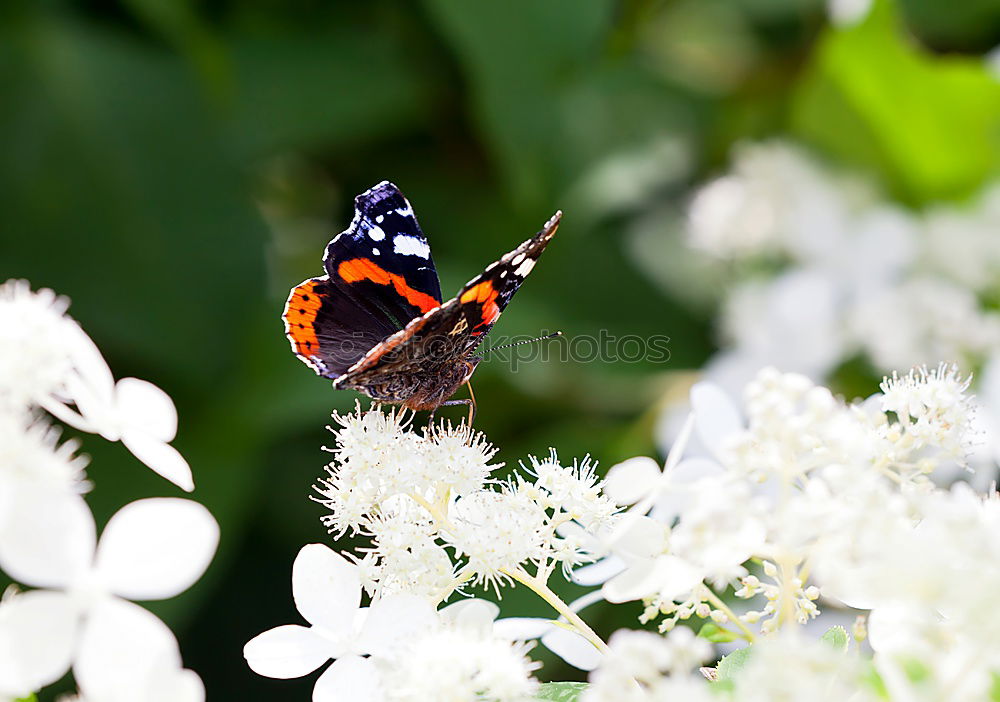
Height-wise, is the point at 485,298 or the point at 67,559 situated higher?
the point at 485,298

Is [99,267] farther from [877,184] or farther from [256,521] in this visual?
[877,184]

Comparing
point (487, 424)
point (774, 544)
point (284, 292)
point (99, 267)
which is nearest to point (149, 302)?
point (99, 267)

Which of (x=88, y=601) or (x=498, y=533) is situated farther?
(x=498, y=533)

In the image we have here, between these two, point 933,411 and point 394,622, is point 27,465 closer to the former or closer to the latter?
point 394,622

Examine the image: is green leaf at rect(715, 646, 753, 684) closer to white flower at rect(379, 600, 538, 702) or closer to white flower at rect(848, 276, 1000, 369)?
white flower at rect(379, 600, 538, 702)

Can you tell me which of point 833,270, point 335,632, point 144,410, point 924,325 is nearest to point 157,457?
point 144,410
